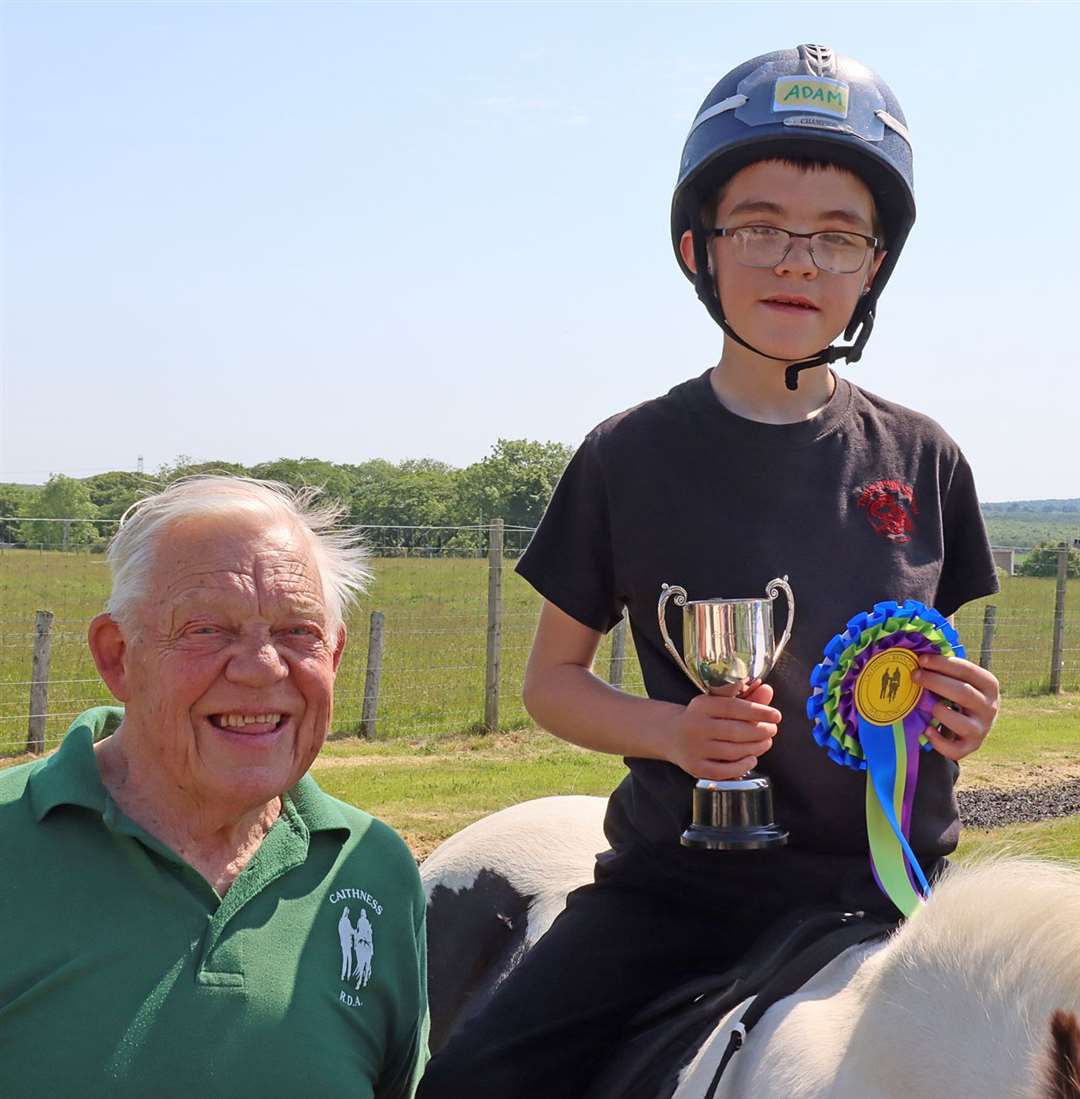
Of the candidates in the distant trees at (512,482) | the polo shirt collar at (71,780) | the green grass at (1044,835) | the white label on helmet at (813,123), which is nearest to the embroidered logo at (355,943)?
the polo shirt collar at (71,780)

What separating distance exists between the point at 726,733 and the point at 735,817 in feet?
0.51

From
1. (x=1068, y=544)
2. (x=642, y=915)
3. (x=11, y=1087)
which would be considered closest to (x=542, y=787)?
(x=642, y=915)

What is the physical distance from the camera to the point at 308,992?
2.07 m

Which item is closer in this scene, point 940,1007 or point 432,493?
point 940,1007

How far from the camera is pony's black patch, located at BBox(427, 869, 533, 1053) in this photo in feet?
10.0

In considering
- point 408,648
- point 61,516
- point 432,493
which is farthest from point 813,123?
point 432,493

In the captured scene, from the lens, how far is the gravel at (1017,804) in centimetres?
845

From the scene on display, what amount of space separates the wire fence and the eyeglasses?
18.4 ft

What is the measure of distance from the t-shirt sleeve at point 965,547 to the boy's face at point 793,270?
1.33 feet

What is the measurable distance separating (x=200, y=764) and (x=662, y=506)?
95 cm

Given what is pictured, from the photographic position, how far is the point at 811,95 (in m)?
2.40

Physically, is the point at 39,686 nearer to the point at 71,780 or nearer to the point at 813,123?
the point at 71,780

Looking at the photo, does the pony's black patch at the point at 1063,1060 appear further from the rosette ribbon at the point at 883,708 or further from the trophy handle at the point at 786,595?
the trophy handle at the point at 786,595

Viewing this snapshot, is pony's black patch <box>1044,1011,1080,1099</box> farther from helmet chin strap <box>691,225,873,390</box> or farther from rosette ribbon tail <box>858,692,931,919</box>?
helmet chin strap <box>691,225,873,390</box>
